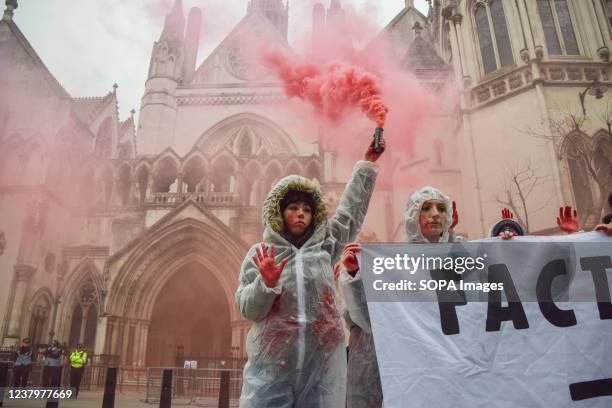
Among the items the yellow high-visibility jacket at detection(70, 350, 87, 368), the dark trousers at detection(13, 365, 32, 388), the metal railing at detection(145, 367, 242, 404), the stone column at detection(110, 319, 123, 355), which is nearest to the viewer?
the dark trousers at detection(13, 365, 32, 388)

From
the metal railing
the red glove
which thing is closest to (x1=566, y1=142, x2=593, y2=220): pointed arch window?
the red glove

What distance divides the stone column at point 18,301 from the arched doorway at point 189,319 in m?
4.76

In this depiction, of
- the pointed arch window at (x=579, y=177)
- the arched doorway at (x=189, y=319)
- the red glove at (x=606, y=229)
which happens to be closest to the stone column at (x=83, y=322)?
the arched doorway at (x=189, y=319)

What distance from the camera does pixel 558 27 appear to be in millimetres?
15945

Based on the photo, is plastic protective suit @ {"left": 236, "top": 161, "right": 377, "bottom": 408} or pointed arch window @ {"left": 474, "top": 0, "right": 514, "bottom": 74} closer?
plastic protective suit @ {"left": 236, "top": 161, "right": 377, "bottom": 408}

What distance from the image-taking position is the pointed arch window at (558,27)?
15680mm

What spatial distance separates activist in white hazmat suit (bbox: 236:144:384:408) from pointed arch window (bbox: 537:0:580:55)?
17.1 m

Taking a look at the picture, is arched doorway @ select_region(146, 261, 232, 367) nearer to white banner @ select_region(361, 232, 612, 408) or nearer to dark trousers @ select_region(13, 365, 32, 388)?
dark trousers @ select_region(13, 365, 32, 388)

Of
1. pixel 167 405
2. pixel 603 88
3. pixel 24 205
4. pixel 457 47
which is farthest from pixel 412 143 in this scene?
pixel 24 205

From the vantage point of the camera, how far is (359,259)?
304cm

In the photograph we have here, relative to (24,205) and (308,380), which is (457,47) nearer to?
(308,380)

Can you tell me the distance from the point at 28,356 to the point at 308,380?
12.4m

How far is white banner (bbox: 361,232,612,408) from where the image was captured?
2.64 meters

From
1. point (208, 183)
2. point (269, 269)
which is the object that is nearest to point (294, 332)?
point (269, 269)
